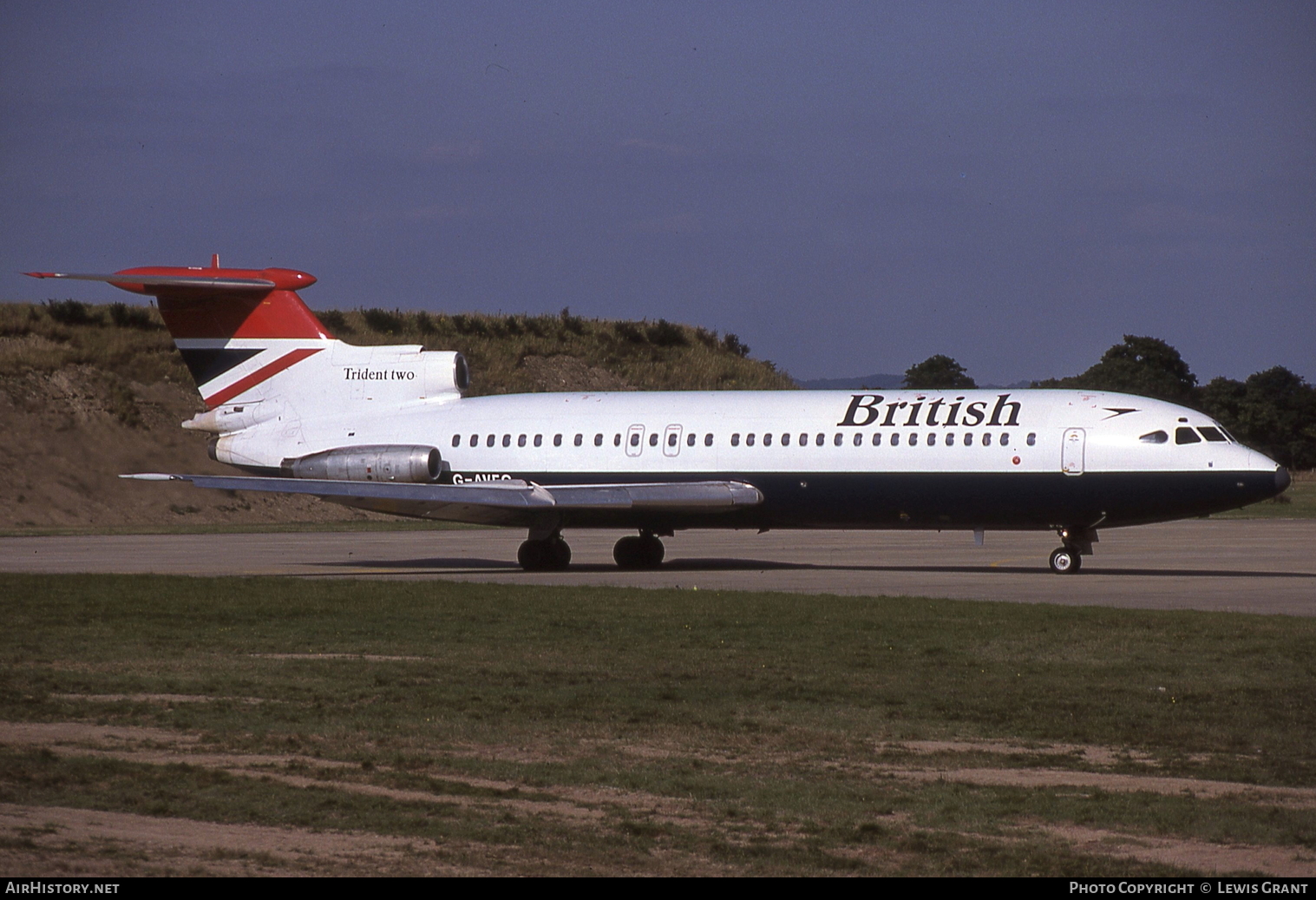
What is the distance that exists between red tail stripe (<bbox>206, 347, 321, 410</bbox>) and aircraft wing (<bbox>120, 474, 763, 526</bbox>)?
2.98 meters

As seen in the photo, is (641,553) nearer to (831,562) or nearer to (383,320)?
(831,562)

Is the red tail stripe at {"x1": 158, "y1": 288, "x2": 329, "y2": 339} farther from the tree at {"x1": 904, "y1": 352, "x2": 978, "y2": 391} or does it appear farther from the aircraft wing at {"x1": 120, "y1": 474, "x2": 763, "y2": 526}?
the tree at {"x1": 904, "y1": 352, "x2": 978, "y2": 391}

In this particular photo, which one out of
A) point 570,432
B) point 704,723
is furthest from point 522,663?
point 570,432

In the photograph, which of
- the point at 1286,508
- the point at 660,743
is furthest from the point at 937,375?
the point at 660,743

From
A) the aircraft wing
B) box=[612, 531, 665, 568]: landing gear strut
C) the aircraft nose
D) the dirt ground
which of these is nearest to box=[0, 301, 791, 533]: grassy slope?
the aircraft wing

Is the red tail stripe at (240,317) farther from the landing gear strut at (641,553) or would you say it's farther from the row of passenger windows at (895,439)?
the row of passenger windows at (895,439)

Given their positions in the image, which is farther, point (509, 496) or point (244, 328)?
point (244, 328)

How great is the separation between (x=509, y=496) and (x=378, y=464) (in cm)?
310

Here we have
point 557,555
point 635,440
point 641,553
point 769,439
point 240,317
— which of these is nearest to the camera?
point 769,439

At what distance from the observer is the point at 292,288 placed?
103ft

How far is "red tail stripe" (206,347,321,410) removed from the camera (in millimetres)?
31453

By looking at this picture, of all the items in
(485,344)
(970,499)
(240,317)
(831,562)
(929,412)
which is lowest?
(831,562)

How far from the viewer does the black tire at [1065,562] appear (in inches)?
1065

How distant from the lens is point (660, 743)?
10.7m
